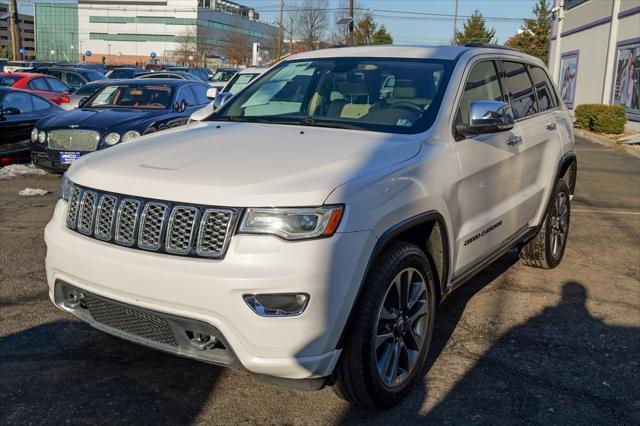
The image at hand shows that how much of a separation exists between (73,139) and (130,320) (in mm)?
7020

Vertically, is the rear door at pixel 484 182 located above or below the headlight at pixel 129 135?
above

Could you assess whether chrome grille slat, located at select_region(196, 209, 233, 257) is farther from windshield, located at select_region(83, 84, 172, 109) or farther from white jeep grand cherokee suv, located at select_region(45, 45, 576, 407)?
windshield, located at select_region(83, 84, 172, 109)

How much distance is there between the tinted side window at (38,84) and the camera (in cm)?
1620

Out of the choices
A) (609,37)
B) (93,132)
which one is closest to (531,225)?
(93,132)

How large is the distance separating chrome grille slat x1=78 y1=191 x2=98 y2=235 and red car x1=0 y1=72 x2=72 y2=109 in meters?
13.6

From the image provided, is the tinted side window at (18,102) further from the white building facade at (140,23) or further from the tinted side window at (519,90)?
the white building facade at (140,23)

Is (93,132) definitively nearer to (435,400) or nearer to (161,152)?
(161,152)

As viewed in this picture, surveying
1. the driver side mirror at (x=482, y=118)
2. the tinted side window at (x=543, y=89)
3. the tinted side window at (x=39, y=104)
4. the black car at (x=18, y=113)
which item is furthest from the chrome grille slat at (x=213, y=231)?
the tinted side window at (x=39, y=104)

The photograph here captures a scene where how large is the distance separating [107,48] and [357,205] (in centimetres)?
12229

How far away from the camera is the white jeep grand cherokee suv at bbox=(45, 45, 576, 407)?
9.27 feet

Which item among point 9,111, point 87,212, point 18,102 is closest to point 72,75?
point 18,102

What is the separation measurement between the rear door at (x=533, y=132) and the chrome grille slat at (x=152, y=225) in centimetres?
287

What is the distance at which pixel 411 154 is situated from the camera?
3.50 meters

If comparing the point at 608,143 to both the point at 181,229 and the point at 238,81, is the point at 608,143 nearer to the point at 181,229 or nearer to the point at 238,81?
the point at 238,81
